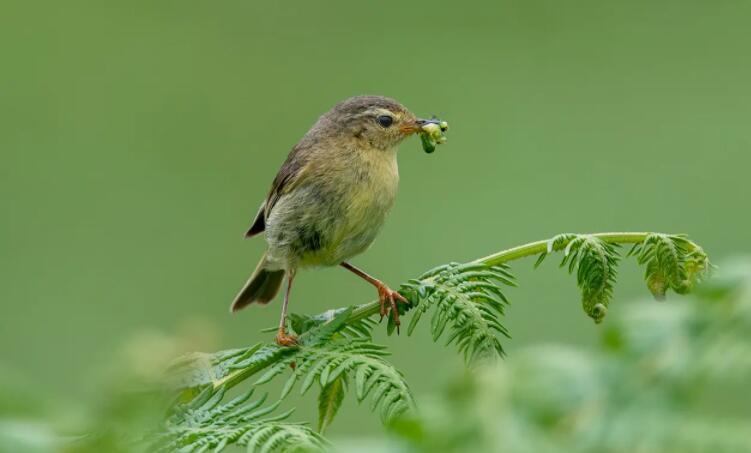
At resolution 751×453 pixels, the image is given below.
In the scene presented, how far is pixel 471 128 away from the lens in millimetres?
9297

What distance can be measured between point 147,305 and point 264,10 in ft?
19.2

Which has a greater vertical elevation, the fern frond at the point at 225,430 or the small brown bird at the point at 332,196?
the small brown bird at the point at 332,196

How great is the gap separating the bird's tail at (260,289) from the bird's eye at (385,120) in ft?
2.56

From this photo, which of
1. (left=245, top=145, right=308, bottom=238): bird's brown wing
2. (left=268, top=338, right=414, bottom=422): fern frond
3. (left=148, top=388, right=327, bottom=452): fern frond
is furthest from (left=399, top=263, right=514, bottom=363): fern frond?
(left=245, top=145, right=308, bottom=238): bird's brown wing

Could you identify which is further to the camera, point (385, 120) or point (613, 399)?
point (385, 120)

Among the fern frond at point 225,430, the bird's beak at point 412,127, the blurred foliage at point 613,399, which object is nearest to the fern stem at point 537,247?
the fern frond at point 225,430

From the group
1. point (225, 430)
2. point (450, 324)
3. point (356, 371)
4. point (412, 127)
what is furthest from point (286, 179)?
point (225, 430)

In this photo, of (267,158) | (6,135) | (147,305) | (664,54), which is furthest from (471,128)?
(6,135)

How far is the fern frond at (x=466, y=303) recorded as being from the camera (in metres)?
2.38

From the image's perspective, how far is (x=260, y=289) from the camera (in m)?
5.25

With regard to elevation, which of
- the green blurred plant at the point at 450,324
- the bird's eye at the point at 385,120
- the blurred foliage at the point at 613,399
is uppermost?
the bird's eye at the point at 385,120

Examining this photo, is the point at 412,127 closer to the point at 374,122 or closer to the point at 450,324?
the point at 374,122

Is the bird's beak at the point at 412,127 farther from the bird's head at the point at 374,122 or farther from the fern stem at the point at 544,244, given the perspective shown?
the fern stem at the point at 544,244

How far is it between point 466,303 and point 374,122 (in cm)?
289
